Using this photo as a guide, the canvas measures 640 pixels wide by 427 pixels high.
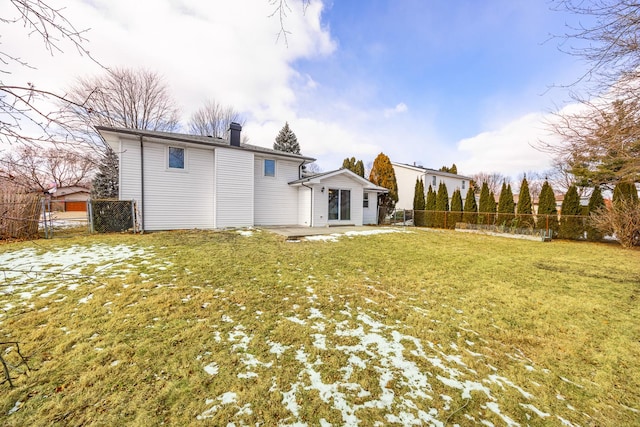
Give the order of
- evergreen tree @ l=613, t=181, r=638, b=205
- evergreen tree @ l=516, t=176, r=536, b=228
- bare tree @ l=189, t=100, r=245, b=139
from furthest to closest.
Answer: bare tree @ l=189, t=100, r=245, b=139, evergreen tree @ l=516, t=176, r=536, b=228, evergreen tree @ l=613, t=181, r=638, b=205

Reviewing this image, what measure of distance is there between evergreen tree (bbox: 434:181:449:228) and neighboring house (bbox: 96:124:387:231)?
6.69 metres

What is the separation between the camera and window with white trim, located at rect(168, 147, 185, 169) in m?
11.1

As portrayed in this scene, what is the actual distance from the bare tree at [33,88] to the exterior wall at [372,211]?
54.6 ft

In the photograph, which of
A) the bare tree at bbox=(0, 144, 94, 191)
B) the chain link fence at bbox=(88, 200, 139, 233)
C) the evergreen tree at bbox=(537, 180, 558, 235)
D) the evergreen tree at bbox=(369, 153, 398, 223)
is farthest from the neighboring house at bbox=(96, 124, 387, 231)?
the evergreen tree at bbox=(537, 180, 558, 235)

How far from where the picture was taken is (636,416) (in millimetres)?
2275

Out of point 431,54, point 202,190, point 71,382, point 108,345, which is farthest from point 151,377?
point 431,54

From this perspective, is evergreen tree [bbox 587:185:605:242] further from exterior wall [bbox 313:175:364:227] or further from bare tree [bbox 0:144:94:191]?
bare tree [bbox 0:144:94:191]

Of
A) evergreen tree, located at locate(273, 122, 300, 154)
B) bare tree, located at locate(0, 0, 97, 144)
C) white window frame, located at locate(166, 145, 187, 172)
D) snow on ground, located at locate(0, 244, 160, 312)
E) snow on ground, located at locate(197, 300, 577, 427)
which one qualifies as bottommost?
snow on ground, located at locate(197, 300, 577, 427)

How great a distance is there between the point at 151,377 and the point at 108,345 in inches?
34.9

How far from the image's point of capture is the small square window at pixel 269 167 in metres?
13.4

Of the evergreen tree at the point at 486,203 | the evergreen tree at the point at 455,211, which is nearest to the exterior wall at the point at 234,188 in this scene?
the evergreen tree at the point at 455,211

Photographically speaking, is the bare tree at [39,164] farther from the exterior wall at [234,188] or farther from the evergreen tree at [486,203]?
the evergreen tree at [486,203]

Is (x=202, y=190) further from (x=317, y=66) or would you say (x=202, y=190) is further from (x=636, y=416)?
(x=636, y=416)

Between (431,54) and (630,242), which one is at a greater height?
(431,54)
